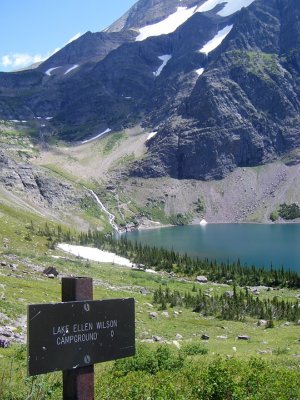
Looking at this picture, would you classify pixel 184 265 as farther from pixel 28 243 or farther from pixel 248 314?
pixel 248 314

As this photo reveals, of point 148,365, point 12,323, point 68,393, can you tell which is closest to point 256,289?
point 12,323

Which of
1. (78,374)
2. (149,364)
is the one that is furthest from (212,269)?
(78,374)

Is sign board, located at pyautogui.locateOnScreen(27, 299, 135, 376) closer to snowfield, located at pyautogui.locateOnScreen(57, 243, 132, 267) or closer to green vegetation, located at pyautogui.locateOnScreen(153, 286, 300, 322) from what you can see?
green vegetation, located at pyautogui.locateOnScreen(153, 286, 300, 322)

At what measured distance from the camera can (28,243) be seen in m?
95.8

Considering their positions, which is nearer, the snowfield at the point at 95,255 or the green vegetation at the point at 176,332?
the green vegetation at the point at 176,332

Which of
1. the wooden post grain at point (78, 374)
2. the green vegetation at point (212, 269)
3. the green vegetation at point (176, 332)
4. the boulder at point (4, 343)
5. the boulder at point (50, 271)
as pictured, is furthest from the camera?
the green vegetation at point (212, 269)

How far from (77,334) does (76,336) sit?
0.04m

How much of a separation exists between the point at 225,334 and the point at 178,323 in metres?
5.40

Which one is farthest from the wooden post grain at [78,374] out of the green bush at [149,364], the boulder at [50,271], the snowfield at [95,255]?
the snowfield at [95,255]

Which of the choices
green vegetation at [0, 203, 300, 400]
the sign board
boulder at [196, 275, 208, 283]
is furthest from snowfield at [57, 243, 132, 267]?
the sign board

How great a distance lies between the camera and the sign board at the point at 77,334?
735 centimetres

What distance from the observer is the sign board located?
7348 mm

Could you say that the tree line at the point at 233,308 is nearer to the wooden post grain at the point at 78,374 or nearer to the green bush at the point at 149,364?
the green bush at the point at 149,364

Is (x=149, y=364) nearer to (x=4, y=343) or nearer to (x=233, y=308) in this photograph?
(x=4, y=343)
